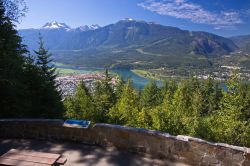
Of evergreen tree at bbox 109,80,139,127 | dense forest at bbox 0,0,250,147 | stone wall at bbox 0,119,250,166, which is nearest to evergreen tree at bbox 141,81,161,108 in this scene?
dense forest at bbox 0,0,250,147

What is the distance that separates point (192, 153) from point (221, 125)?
15.3 meters

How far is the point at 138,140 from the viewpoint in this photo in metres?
7.23

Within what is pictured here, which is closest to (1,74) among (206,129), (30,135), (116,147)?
(30,135)

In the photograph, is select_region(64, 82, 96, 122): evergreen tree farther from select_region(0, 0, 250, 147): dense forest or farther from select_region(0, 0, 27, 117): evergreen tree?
select_region(0, 0, 27, 117): evergreen tree

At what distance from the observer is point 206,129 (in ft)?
66.9

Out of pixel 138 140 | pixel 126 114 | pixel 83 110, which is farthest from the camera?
pixel 83 110

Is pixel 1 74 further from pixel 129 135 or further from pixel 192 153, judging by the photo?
pixel 192 153

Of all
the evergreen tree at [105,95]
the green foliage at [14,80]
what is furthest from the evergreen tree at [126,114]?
the green foliage at [14,80]

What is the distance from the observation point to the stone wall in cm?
628

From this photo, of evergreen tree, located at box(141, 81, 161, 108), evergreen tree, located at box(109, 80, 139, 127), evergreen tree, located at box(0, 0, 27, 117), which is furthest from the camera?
evergreen tree, located at box(141, 81, 161, 108)

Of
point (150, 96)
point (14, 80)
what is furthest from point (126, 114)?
point (150, 96)

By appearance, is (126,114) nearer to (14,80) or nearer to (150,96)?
(14,80)

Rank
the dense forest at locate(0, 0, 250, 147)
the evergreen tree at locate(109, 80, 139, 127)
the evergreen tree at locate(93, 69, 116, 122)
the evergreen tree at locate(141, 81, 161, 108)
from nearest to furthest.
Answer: the dense forest at locate(0, 0, 250, 147) → the evergreen tree at locate(109, 80, 139, 127) → the evergreen tree at locate(93, 69, 116, 122) → the evergreen tree at locate(141, 81, 161, 108)

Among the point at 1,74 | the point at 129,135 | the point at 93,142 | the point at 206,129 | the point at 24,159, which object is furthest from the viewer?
the point at 206,129
